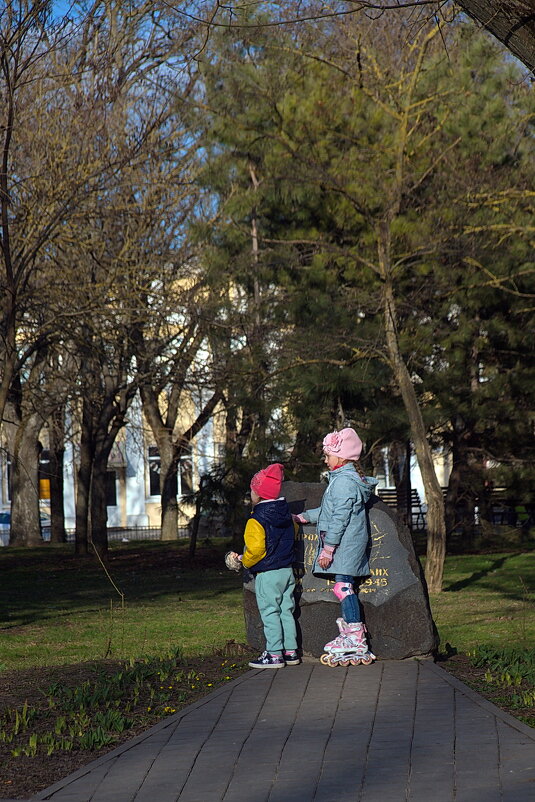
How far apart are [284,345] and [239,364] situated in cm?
266

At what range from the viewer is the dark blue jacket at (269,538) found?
772 cm

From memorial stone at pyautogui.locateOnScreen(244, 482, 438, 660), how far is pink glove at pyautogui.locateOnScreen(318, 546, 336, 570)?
0.37 m

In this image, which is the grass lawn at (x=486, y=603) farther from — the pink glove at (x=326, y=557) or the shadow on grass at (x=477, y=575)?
the pink glove at (x=326, y=557)

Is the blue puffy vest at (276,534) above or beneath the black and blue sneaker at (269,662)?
above

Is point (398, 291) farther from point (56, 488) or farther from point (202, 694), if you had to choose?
point (56, 488)

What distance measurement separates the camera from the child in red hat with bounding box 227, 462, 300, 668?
7695mm

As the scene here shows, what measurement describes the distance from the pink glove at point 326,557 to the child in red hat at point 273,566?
0.27 meters

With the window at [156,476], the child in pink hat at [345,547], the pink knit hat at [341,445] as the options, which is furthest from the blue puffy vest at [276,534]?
the window at [156,476]

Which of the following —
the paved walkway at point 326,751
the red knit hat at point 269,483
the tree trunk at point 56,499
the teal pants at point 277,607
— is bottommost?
the paved walkway at point 326,751

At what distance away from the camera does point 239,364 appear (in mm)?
18828

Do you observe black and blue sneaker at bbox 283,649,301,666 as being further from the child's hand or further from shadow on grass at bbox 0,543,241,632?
shadow on grass at bbox 0,543,241,632

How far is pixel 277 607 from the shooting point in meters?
7.74

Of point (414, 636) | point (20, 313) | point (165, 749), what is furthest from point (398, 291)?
point (165, 749)

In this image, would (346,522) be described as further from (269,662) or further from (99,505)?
(99,505)
